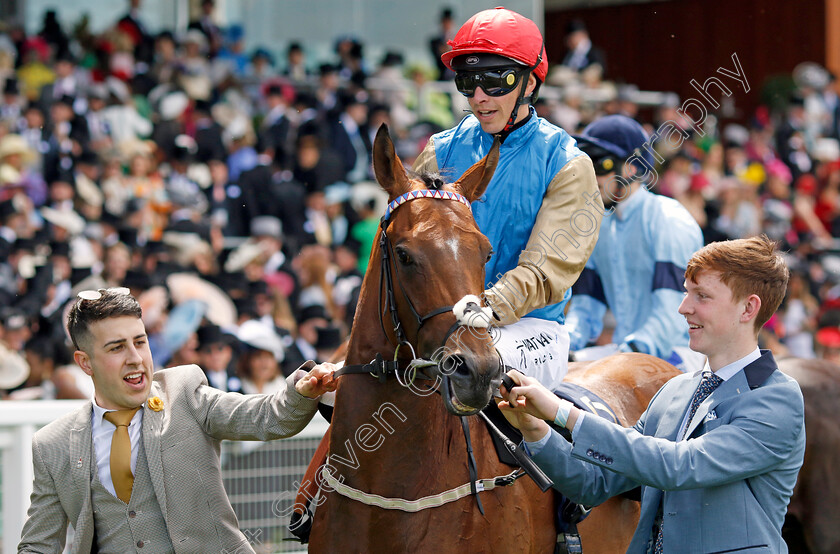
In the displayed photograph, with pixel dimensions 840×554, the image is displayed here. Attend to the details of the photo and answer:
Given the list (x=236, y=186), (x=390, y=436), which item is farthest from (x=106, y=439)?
(x=236, y=186)

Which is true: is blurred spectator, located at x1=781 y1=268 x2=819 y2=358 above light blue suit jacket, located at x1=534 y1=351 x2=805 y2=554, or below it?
below

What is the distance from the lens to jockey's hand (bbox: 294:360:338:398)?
9.75 ft

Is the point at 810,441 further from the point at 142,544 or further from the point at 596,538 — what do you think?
the point at 142,544

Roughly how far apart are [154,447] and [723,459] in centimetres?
164

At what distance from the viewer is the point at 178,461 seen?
3.03 m

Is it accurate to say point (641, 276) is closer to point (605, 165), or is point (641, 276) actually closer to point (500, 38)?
point (605, 165)

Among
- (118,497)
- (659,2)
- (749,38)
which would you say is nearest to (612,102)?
(659,2)

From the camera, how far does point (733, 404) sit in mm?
2477

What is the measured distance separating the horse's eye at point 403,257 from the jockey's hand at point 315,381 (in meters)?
0.45

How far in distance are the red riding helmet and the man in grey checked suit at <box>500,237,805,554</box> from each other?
1.16 m

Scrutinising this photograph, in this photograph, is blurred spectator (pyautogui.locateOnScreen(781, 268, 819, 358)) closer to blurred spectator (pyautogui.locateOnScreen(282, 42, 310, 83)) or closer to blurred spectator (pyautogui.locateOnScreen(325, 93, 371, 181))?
blurred spectator (pyautogui.locateOnScreen(325, 93, 371, 181))

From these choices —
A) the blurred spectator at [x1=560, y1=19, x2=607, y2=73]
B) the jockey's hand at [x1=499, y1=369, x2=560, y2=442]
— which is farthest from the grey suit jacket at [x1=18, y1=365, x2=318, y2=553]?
the blurred spectator at [x1=560, y1=19, x2=607, y2=73]

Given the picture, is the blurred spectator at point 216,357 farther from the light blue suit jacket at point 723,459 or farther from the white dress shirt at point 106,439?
the light blue suit jacket at point 723,459

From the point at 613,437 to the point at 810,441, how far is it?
2346 mm
